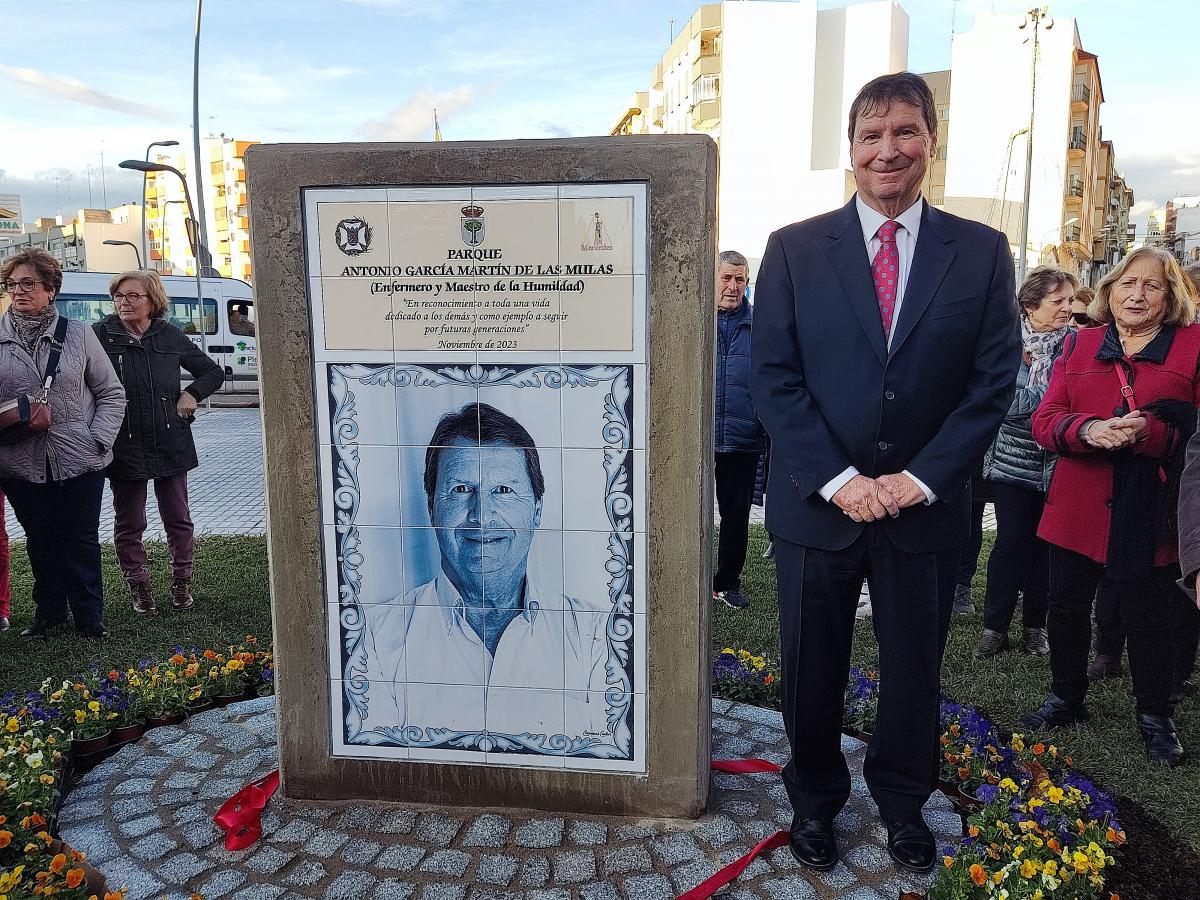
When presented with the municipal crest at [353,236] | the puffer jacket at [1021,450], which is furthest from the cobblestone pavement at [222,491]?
the puffer jacket at [1021,450]

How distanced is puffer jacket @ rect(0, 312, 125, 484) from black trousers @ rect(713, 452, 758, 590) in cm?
353

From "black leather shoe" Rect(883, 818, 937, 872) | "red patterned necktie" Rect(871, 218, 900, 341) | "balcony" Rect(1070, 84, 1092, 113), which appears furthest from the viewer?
"balcony" Rect(1070, 84, 1092, 113)

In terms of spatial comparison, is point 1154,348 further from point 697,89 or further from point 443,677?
point 697,89

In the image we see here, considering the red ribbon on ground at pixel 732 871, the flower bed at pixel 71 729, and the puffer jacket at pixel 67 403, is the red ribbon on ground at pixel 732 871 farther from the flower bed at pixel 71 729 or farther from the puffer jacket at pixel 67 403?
the puffer jacket at pixel 67 403

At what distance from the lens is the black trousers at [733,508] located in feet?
19.5

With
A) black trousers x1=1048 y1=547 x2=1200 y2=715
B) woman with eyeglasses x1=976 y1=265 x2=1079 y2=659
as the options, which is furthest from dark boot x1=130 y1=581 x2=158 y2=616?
black trousers x1=1048 y1=547 x2=1200 y2=715

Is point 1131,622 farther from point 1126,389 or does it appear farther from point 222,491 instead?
point 222,491

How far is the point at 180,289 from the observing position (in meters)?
23.7

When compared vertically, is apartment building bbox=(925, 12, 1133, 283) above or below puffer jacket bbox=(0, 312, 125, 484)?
above

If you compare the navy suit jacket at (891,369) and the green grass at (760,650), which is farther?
the green grass at (760,650)

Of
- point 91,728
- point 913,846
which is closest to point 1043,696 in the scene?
point 913,846

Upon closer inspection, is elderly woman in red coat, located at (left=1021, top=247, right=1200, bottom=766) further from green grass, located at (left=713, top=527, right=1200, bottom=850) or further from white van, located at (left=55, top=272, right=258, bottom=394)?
white van, located at (left=55, top=272, right=258, bottom=394)

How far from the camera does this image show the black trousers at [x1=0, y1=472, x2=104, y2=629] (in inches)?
205

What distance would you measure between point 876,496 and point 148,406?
15.0 ft
